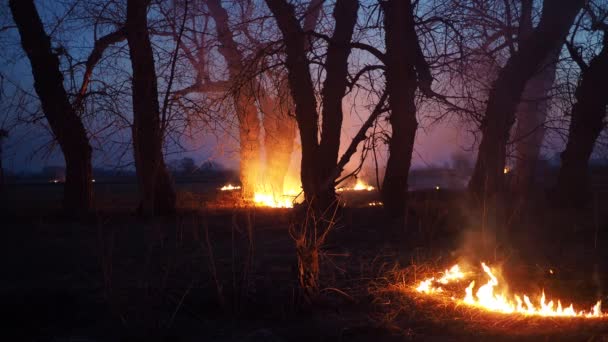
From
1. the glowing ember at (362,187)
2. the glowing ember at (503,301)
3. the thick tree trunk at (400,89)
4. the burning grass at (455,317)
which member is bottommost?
the burning grass at (455,317)

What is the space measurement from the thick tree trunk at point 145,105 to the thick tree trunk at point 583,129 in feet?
27.0

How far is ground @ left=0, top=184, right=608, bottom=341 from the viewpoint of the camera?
4.55 metres

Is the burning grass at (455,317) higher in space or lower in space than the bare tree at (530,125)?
lower

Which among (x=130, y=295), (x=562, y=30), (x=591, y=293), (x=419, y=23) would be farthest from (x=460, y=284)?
(x=562, y=30)

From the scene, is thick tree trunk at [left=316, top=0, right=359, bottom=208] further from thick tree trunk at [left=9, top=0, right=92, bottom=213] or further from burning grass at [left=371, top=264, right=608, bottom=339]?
burning grass at [left=371, top=264, right=608, bottom=339]

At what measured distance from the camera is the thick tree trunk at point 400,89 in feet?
31.5

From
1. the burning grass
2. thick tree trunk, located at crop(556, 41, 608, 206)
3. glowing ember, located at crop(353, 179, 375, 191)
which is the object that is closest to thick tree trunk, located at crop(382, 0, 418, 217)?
thick tree trunk, located at crop(556, 41, 608, 206)

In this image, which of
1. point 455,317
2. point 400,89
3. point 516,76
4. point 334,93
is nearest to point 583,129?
point 516,76

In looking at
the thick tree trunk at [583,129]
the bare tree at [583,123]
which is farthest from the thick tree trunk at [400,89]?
the thick tree trunk at [583,129]

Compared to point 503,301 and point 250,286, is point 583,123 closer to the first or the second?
point 503,301

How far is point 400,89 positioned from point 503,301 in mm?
5323

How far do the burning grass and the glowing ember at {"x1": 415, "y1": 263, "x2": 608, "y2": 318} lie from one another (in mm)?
46

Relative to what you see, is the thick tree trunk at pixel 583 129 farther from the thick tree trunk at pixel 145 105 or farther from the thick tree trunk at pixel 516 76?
the thick tree trunk at pixel 145 105

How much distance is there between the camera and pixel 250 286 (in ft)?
18.3
